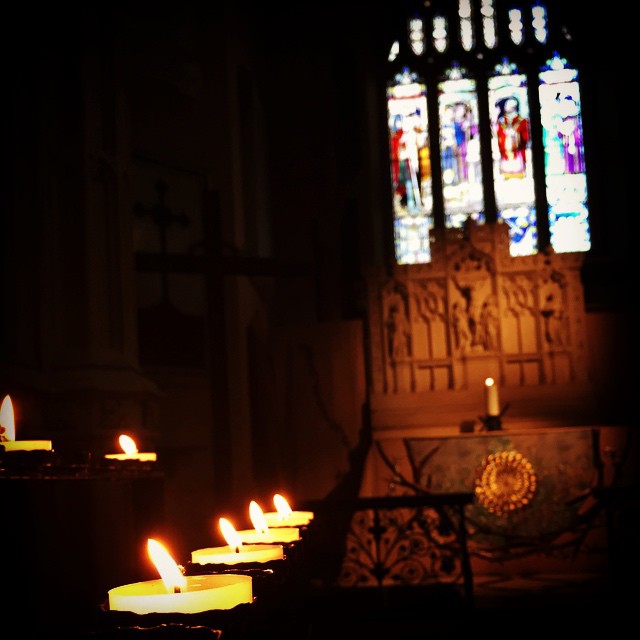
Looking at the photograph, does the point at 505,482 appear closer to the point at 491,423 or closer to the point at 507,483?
the point at 507,483

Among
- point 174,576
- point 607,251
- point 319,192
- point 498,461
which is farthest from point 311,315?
point 174,576

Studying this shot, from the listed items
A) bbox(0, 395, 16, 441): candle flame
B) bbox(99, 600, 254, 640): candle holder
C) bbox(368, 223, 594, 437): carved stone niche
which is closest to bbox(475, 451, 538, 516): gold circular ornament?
bbox(368, 223, 594, 437): carved stone niche

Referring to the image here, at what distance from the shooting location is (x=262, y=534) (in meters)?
2.09

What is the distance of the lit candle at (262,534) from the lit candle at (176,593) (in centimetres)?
65

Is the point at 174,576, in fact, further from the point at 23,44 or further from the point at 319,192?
the point at 319,192

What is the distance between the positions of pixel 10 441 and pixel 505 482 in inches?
231

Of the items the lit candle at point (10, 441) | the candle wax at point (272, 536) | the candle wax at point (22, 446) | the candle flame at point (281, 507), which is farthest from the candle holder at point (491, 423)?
the candle wax at point (22, 446)

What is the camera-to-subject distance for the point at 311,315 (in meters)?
11.3

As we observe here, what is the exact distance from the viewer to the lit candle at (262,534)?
2.04 metres

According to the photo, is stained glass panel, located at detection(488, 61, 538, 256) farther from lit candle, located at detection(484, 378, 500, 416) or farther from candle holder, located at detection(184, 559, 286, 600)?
candle holder, located at detection(184, 559, 286, 600)

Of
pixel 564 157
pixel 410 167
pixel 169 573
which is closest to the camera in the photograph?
pixel 169 573

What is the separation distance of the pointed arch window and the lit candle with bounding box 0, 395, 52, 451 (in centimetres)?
1003

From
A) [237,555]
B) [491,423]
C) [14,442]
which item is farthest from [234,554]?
[491,423]

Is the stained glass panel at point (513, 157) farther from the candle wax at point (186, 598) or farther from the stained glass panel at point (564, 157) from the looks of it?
the candle wax at point (186, 598)
